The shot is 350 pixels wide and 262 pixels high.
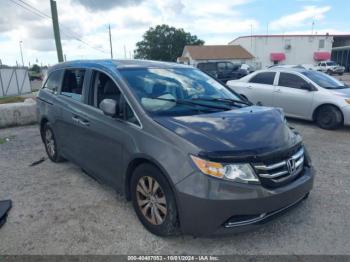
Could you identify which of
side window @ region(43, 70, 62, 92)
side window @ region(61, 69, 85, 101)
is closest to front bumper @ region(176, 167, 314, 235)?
side window @ region(61, 69, 85, 101)

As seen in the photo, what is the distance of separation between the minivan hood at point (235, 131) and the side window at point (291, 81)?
525 cm

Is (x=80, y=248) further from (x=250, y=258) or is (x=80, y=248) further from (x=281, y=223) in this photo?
(x=281, y=223)

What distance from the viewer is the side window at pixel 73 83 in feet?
13.6

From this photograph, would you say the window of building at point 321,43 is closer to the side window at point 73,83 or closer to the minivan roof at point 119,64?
the minivan roof at point 119,64

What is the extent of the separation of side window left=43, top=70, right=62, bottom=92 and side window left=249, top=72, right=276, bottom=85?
6.04 meters

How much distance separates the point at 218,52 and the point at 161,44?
17.8 meters

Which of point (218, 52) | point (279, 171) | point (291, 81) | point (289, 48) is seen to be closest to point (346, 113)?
point (291, 81)

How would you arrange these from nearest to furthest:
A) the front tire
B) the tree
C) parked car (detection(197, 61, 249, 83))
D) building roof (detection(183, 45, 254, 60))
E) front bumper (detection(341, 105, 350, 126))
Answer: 1. the front tire
2. front bumper (detection(341, 105, 350, 126))
3. parked car (detection(197, 61, 249, 83))
4. building roof (detection(183, 45, 254, 60))
5. the tree

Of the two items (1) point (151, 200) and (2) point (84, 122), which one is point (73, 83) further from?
(1) point (151, 200)

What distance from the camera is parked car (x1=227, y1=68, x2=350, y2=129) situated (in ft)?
24.0

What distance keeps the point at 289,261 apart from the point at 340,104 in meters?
5.83

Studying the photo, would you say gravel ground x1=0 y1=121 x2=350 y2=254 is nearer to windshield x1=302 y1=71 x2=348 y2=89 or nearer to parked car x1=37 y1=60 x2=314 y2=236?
parked car x1=37 y1=60 x2=314 y2=236

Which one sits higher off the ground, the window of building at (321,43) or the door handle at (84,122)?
A: the window of building at (321,43)

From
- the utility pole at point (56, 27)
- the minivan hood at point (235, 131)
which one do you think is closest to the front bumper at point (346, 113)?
the minivan hood at point (235, 131)
